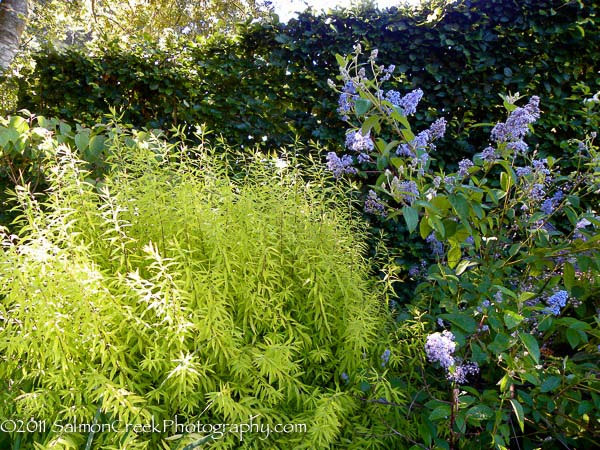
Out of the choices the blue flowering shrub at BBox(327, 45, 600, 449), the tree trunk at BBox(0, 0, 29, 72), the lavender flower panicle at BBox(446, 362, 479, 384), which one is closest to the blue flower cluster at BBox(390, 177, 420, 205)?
the blue flowering shrub at BBox(327, 45, 600, 449)

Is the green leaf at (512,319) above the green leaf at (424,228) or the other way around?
the other way around

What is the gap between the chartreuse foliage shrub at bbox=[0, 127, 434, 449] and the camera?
5.26ft

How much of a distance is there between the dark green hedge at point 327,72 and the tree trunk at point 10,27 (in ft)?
3.29

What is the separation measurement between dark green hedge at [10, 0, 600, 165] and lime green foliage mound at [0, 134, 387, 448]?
163 cm

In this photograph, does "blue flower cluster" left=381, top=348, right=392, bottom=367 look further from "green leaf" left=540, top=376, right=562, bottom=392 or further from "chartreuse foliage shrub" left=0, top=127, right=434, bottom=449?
"green leaf" left=540, top=376, right=562, bottom=392

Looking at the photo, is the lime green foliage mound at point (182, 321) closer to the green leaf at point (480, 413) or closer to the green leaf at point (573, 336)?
the green leaf at point (480, 413)

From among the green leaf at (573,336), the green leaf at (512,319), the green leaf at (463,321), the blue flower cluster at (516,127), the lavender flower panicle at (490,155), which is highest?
the blue flower cluster at (516,127)

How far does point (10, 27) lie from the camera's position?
477 centimetres

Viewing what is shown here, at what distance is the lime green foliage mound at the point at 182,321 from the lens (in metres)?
1.60

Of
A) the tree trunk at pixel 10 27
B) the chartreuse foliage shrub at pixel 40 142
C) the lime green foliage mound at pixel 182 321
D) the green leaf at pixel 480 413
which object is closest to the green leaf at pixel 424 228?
the lime green foliage mound at pixel 182 321

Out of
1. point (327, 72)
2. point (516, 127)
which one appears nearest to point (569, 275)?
point (516, 127)

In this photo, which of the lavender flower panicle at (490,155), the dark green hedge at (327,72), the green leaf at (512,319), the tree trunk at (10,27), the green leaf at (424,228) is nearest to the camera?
the green leaf at (512,319)

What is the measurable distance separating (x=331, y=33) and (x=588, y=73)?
182 centimetres

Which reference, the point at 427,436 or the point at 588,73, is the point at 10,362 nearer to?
the point at 427,436
